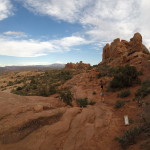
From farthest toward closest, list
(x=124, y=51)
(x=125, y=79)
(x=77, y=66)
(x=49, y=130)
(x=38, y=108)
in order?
1. (x=77, y=66)
2. (x=124, y=51)
3. (x=125, y=79)
4. (x=38, y=108)
5. (x=49, y=130)

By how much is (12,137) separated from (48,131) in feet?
4.05

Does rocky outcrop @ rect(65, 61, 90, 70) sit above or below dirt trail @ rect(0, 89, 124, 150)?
above

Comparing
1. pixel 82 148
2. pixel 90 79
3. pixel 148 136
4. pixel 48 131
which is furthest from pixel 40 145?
pixel 90 79

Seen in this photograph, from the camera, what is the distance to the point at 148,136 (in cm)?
631

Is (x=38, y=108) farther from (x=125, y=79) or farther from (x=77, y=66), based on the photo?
(x=77, y=66)

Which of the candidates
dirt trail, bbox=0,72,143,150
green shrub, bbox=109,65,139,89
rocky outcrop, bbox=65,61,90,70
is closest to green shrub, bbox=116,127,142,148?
dirt trail, bbox=0,72,143,150

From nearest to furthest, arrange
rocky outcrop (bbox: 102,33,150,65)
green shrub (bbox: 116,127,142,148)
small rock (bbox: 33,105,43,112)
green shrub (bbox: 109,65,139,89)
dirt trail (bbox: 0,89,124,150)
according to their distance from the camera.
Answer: dirt trail (bbox: 0,89,124,150)
green shrub (bbox: 116,127,142,148)
small rock (bbox: 33,105,43,112)
green shrub (bbox: 109,65,139,89)
rocky outcrop (bbox: 102,33,150,65)

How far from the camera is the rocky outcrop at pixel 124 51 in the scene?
30975 millimetres

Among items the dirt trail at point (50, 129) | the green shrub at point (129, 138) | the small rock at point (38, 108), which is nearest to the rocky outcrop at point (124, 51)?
the dirt trail at point (50, 129)

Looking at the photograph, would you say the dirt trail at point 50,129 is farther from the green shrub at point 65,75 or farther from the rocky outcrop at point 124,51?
the green shrub at point 65,75

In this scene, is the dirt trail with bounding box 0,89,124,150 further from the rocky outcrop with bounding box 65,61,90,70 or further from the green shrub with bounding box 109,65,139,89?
the rocky outcrop with bounding box 65,61,90,70

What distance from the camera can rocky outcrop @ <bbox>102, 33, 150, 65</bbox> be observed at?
102 ft

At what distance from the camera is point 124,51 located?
135ft

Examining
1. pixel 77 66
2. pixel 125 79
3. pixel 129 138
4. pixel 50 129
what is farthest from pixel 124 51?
pixel 50 129
